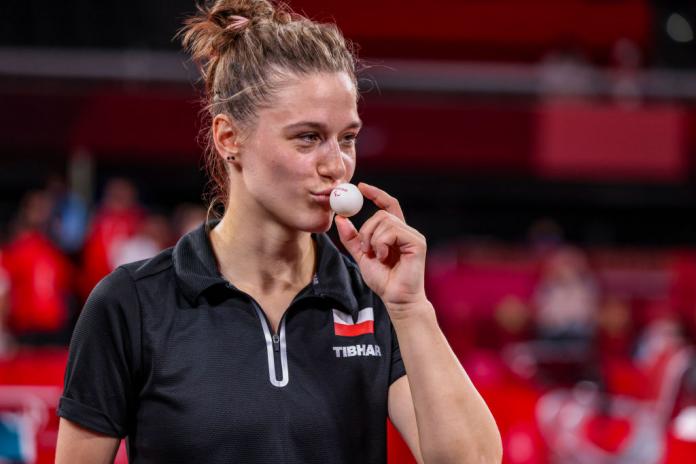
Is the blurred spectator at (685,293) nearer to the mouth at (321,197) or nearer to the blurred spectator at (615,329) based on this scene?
the blurred spectator at (615,329)

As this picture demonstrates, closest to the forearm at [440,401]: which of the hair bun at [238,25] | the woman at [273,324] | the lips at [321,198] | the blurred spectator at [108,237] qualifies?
the woman at [273,324]

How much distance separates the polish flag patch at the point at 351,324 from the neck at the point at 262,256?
88 mm

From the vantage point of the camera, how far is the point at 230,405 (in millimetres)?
1734

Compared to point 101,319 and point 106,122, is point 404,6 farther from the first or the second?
point 101,319

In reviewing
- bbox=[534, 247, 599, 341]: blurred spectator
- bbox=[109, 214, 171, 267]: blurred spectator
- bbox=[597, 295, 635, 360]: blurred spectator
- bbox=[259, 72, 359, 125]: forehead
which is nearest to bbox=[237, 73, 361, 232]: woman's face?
bbox=[259, 72, 359, 125]: forehead

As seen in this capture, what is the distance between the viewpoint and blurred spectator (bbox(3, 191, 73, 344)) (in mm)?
7133

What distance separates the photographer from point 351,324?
1874mm

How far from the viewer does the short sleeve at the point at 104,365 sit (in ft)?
5.63

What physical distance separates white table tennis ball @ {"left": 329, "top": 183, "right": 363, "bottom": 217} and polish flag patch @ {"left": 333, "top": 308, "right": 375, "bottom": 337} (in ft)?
0.71

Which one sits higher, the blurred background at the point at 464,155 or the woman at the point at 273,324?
the blurred background at the point at 464,155

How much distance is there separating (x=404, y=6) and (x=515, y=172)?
1.95 metres

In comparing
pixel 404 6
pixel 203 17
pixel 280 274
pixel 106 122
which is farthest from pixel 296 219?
pixel 404 6

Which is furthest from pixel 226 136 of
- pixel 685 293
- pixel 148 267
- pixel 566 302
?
pixel 685 293

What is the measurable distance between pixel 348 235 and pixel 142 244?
18.8 ft
